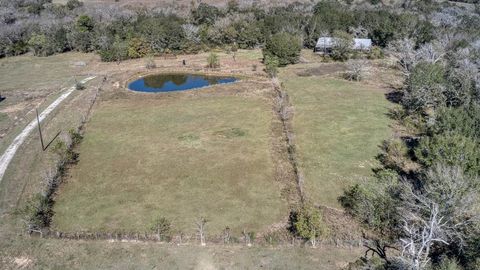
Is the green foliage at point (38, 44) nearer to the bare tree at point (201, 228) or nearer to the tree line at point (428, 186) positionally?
the bare tree at point (201, 228)

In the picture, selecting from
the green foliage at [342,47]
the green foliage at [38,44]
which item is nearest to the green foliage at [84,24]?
the green foliage at [38,44]

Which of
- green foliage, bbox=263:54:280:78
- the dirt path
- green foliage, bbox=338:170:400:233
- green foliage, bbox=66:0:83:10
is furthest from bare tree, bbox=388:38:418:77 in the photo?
green foliage, bbox=66:0:83:10

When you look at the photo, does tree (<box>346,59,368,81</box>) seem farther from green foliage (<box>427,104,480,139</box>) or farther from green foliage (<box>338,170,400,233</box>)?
green foliage (<box>338,170,400,233</box>)

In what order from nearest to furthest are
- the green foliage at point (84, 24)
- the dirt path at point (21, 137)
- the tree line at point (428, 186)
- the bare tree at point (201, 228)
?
the tree line at point (428, 186) < the bare tree at point (201, 228) < the dirt path at point (21, 137) < the green foliage at point (84, 24)

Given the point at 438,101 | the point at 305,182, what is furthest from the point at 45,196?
the point at 438,101

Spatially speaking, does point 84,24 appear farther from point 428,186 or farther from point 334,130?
point 428,186

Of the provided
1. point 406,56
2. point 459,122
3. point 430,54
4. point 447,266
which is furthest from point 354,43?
point 447,266

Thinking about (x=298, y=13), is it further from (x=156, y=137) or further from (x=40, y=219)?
(x=40, y=219)

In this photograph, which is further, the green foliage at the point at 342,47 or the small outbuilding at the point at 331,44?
the small outbuilding at the point at 331,44
